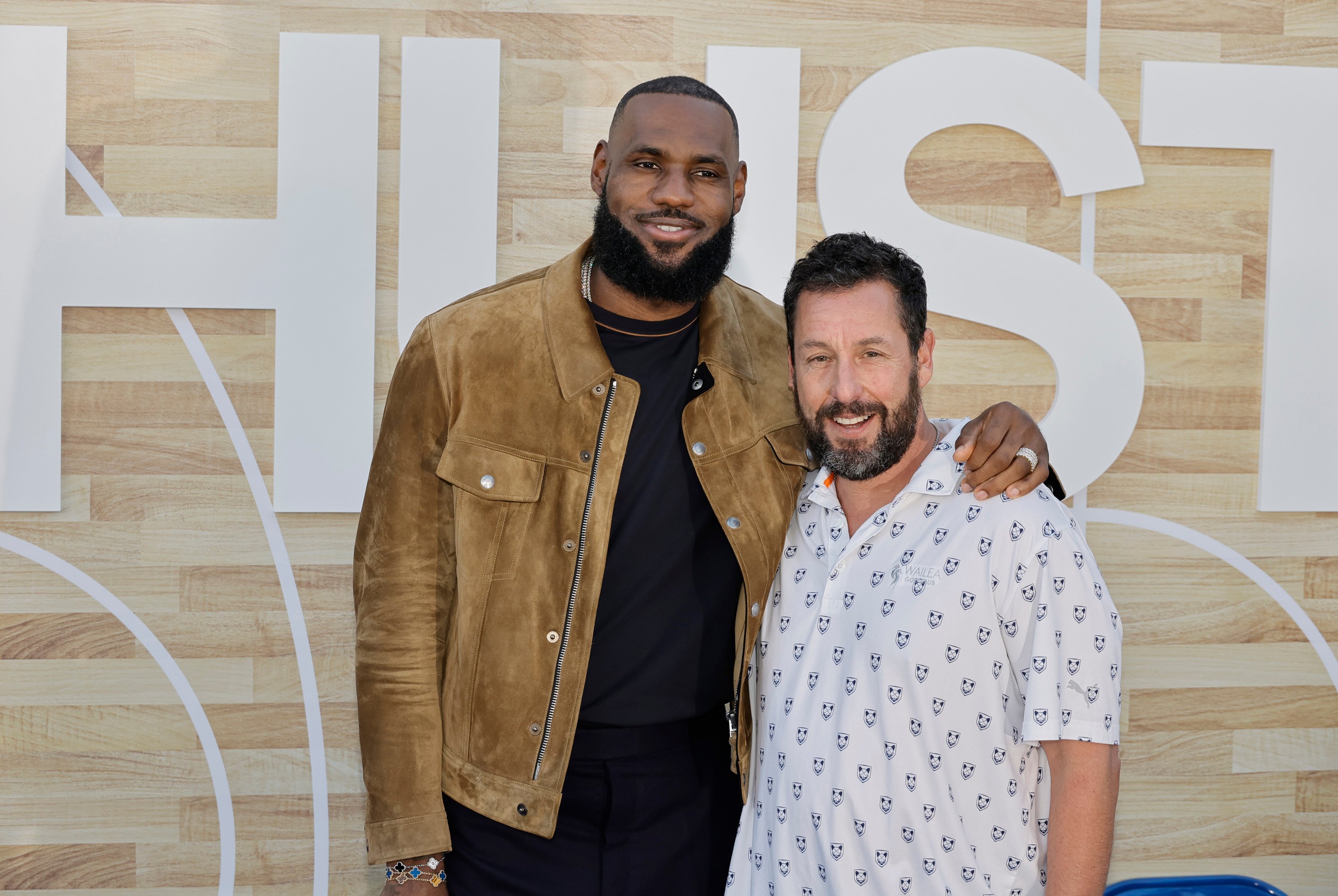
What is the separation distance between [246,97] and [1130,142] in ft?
8.33

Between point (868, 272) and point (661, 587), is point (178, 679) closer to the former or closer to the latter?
point (661, 587)

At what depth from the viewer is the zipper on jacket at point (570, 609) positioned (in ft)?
5.96

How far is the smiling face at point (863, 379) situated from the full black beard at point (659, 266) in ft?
1.04

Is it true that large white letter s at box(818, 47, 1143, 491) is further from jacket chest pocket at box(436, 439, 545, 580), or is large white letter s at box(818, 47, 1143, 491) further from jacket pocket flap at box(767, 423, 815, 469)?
jacket chest pocket at box(436, 439, 545, 580)

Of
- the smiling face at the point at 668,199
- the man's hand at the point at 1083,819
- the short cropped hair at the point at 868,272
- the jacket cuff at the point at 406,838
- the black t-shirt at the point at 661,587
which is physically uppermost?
the smiling face at the point at 668,199

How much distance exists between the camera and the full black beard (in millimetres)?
1917

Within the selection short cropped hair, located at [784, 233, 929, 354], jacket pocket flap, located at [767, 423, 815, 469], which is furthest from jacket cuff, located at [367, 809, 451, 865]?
short cropped hair, located at [784, 233, 929, 354]

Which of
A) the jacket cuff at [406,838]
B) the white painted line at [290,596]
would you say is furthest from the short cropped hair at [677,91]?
the white painted line at [290,596]

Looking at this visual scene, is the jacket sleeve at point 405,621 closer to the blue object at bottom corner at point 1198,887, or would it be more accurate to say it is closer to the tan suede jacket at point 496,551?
the tan suede jacket at point 496,551

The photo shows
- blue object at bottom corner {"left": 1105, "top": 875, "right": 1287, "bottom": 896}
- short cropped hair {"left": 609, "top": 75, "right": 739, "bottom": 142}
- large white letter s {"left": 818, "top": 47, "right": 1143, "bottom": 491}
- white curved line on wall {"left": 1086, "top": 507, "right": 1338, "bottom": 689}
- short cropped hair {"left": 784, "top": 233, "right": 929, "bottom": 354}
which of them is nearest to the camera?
short cropped hair {"left": 784, "top": 233, "right": 929, "bottom": 354}

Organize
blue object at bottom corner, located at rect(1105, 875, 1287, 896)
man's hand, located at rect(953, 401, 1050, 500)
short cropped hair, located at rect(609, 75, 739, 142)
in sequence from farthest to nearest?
blue object at bottom corner, located at rect(1105, 875, 1287, 896) → short cropped hair, located at rect(609, 75, 739, 142) → man's hand, located at rect(953, 401, 1050, 500)

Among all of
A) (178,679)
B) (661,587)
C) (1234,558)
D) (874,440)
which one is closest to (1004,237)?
(1234,558)

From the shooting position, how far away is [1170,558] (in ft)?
10.2

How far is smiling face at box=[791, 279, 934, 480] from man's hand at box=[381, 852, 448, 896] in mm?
1025
